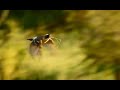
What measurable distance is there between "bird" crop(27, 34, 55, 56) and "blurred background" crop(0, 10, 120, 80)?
0.05m

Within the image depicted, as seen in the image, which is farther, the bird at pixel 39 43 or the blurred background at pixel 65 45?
the bird at pixel 39 43

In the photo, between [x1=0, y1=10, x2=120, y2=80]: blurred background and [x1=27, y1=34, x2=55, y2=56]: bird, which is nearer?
[x1=0, y1=10, x2=120, y2=80]: blurred background

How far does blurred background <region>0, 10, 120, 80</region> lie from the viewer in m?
3.76

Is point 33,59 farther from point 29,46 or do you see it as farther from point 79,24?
point 79,24

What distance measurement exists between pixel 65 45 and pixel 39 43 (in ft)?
0.99

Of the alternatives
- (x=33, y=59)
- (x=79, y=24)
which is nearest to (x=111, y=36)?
(x=79, y=24)

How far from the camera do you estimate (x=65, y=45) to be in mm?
3818

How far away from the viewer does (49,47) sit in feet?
12.7

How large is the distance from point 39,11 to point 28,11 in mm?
124

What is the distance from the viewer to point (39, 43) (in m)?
3.90

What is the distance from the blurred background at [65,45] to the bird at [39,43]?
0.05 m

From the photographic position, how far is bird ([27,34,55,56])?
12.7 feet

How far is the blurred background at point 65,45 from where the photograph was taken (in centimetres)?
376
